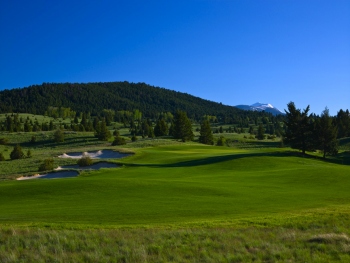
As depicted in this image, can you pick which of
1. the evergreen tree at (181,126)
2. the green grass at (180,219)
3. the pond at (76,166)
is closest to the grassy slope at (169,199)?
the green grass at (180,219)

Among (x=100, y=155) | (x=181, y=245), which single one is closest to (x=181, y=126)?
(x=100, y=155)

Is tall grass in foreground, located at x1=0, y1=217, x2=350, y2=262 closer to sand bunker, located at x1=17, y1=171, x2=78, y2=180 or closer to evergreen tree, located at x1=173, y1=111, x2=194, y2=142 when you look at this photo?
sand bunker, located at x1=17, y1=171, x2=78, y2=180

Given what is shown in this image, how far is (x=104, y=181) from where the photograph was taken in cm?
2878

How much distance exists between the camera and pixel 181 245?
35.9 ft

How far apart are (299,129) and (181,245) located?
49269mm

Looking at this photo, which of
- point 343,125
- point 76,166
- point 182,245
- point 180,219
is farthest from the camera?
point 343,125

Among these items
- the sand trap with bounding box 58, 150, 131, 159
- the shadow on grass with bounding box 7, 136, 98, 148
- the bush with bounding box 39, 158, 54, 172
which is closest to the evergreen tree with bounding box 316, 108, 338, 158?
the sand trap with bounding box 58, 150, 131, 159

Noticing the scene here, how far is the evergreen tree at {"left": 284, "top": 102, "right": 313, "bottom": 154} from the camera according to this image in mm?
55531

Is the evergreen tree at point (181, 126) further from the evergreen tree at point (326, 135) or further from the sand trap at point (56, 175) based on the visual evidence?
the sand trap at point (56, 175)

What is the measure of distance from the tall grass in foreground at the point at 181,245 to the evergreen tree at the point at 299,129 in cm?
4452

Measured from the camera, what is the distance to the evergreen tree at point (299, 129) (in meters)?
55.5

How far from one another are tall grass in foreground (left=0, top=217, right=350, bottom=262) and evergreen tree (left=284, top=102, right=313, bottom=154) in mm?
44520

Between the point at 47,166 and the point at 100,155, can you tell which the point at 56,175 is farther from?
the point at 100,155

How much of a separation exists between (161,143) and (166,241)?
6486 cm
